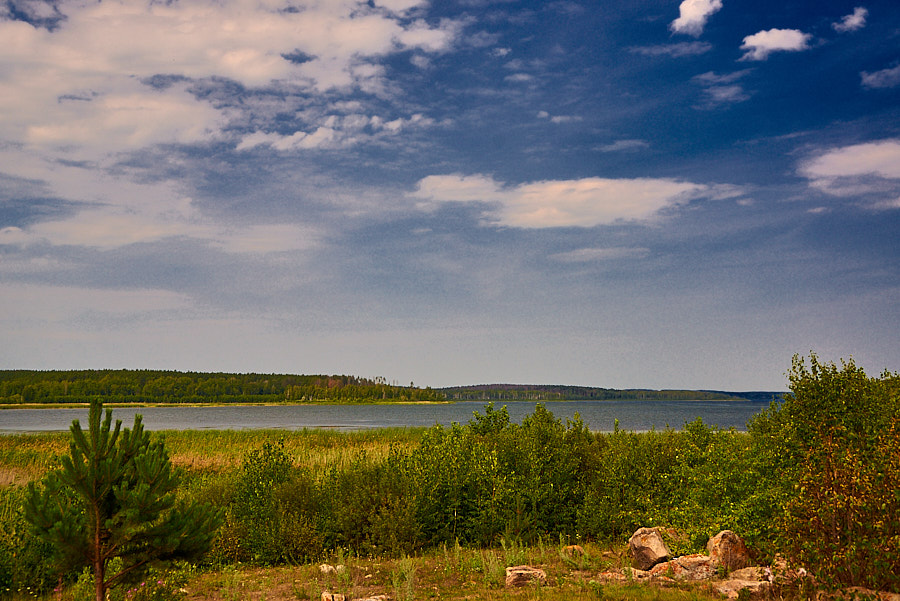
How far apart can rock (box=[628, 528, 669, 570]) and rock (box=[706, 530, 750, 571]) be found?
955 millimetres

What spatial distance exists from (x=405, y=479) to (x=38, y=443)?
3506 centimetres

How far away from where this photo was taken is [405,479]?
17453mm

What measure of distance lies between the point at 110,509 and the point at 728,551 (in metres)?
11.1

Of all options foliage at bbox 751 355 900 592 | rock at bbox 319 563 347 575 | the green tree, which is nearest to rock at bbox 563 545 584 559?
foliage at bbox 751 355 900 592

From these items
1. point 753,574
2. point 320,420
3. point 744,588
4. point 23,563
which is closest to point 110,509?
point 23,563

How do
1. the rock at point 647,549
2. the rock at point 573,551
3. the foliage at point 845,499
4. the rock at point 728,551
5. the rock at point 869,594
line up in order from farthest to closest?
the rock at point 573,551
the rock at point 647,549
the rock at point 728,551
the foliage at point 845,499
the rock at point 869,594

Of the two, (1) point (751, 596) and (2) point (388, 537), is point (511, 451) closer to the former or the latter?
(2) point (388, 537)

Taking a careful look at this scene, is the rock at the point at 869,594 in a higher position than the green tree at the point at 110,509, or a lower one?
lower

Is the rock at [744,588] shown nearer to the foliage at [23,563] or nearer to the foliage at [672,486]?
the foliage at [672,486]

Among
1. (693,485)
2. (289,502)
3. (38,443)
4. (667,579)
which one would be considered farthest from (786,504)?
(38,443)

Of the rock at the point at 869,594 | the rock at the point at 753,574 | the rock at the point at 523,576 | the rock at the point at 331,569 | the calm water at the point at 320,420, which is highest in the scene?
the rock at the point at 869,594

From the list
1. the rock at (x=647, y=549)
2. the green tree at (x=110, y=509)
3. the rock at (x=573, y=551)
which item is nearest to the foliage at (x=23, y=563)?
the green tree at (x=110, y=509)

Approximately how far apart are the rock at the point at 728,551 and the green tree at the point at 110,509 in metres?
9.48

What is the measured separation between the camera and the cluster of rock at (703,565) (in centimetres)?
1156
